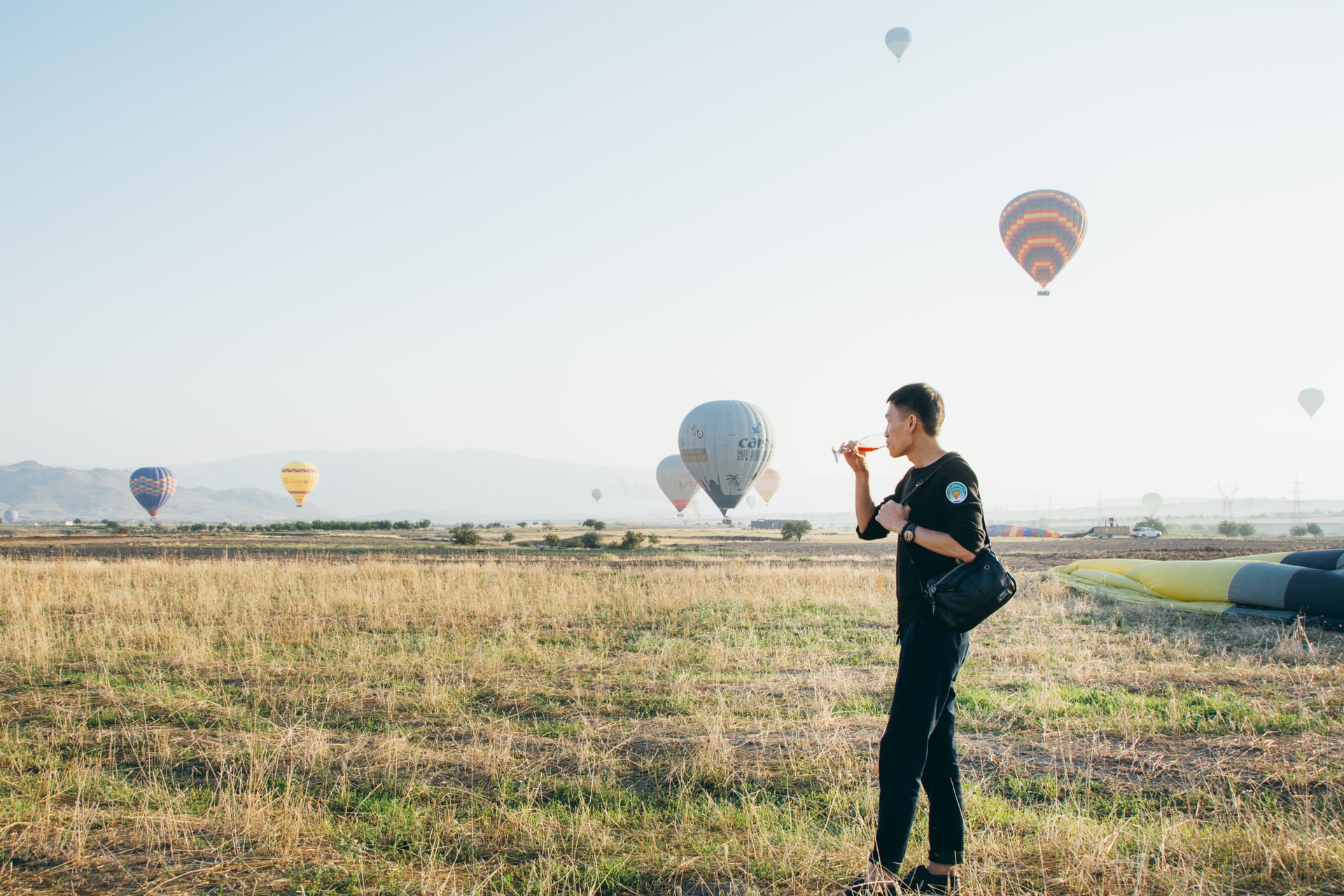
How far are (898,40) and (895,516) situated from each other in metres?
56.6

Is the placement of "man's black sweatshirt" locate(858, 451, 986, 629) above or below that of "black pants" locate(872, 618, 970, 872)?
above

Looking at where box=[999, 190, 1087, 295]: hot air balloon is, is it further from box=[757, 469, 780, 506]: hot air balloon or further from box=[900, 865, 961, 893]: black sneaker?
box=[757, 469, 780, 506]: hot air balloon

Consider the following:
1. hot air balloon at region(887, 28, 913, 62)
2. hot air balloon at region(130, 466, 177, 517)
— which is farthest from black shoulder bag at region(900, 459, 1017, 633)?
hot air balloon at region(130, 466, 177, 517)

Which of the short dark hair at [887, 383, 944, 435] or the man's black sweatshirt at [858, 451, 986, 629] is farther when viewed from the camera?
the short dark hair at [887, 383, 944, 435]

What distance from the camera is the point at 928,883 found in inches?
142

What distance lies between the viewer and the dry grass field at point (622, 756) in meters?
4.00

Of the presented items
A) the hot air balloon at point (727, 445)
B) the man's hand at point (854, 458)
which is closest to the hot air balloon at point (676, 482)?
the hot air balloon at point (727, 445)

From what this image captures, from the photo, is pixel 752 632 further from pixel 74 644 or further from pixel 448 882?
pixel 74 644

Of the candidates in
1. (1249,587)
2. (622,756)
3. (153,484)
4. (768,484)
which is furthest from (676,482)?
(622,756)

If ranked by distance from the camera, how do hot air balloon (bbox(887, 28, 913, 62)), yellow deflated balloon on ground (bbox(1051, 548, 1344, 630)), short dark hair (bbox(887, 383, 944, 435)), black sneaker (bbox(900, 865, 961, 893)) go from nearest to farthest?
black sneaker (bbox(900, 865, 961, 893)) < short dark hair (bbox(887, 383, 944, 435)) < yellow deflated balloon on ground (bbox(1051, 548, 1344, 630)) < hot air balloon (bbox(887, 28, 913, 62))

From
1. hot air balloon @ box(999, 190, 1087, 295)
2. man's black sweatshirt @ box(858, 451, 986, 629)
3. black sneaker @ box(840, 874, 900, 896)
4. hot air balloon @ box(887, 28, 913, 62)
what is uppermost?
hot air balloon @ box(887, 28, 913, 62)

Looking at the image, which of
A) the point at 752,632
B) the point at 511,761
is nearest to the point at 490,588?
the point at 752,632

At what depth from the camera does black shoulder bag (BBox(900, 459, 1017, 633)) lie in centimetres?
342

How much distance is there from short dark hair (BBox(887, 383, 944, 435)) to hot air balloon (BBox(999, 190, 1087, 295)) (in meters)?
41.9
